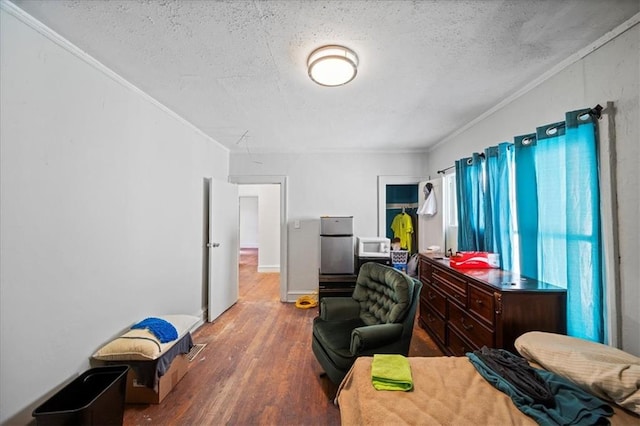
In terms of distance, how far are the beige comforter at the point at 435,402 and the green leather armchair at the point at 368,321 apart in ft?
1.64

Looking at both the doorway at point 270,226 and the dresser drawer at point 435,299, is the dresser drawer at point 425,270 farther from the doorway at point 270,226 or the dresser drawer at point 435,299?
the doorway at point 270,226

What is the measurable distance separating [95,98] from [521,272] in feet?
11.5

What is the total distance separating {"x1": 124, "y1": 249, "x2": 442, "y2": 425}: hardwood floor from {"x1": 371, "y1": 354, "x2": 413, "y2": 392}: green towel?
Result: 77 cm

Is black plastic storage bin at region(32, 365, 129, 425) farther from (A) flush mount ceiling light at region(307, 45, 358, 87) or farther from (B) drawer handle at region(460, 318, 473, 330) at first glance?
(B) drawer handle at region(460, 318, 473, 330)

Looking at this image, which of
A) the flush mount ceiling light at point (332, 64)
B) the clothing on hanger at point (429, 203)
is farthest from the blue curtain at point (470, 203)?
the flush mount ceiling light at point (332, 64)

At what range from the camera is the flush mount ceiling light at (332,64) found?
1722 mm

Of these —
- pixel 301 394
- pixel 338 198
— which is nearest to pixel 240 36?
pixel 301 394

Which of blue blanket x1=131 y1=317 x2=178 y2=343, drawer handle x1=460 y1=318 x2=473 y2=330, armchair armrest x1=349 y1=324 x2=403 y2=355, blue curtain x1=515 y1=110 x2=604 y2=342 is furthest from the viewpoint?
A: drawer handle x1=460 y1=318 x2=473 y2=330

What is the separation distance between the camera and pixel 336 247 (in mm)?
3895

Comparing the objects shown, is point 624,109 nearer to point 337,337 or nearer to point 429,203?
point 337,337

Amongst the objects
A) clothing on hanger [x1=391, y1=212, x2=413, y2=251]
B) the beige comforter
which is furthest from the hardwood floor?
clothing on hanger [x1=391, y1=212, x2=413, y2=251]

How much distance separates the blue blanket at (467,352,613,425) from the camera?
1020 millimetres

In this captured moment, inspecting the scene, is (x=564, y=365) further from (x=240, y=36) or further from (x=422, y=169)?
(x=422, y=169)

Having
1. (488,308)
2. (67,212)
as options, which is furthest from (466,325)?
(67,212)
